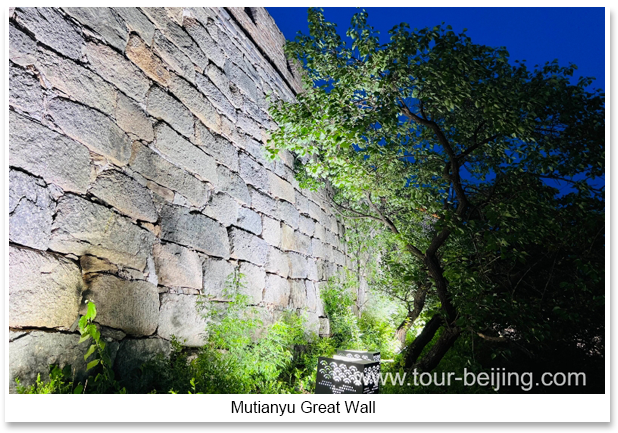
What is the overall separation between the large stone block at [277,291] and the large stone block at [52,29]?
2.19m

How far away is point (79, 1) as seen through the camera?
2.05 meters

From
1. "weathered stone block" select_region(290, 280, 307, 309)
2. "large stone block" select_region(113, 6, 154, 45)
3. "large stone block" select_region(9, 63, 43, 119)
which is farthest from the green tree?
"large stone block" select_region(9, 63, 43, 119)

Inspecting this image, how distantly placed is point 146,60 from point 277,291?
6.97 feet

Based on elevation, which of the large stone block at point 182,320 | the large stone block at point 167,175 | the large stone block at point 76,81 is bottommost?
the large stone block at point 182,320

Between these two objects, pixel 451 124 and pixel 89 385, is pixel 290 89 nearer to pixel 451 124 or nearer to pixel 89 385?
pixel 451 124

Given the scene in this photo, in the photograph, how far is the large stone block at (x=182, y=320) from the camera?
93.3 inches

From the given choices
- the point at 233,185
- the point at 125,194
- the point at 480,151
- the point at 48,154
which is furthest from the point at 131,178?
the point at 480,151

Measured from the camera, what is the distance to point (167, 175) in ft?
8.30

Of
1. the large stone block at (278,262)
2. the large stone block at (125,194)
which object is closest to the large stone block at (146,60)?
the large stone block at (125,194)

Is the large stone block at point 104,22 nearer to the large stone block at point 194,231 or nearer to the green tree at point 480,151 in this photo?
the large stone block at point 194,231

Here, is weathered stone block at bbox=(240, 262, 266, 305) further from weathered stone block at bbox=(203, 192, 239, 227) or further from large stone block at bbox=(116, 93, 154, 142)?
large stone block at bbox=(116, 93, 154, 142)
